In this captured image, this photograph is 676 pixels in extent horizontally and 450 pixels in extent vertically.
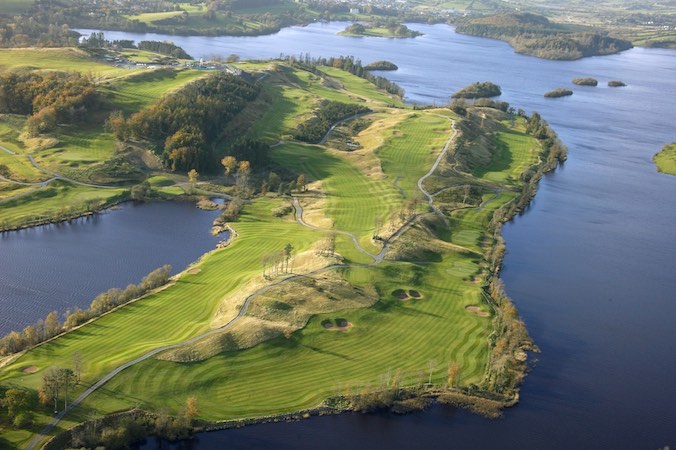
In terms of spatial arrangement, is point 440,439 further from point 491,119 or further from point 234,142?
point 491,119

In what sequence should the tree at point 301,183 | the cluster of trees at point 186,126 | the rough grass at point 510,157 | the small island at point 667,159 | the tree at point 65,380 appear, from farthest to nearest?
the small island at point 667,159
the rough grass at point 510,157
the cluster of trees at point 186,126
the tree at point 301,183
the tree at point 65,380

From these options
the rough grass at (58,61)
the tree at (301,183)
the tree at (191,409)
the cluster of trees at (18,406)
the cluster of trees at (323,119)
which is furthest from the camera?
the rough grass at (58,61)

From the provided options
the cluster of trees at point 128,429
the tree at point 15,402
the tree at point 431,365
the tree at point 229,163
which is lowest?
the cluster of trees at point 128,429

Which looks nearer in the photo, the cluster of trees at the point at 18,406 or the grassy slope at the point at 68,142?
the cluster of trees at the point at 18,406

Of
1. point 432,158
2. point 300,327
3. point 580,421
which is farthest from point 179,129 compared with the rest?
point 580,421

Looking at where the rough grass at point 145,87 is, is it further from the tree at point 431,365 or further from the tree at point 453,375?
the tree at point 453,375

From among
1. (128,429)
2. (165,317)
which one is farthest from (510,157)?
(128,429)

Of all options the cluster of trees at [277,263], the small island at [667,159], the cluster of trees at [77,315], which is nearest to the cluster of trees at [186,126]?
the cluster of trees at [77,315]
